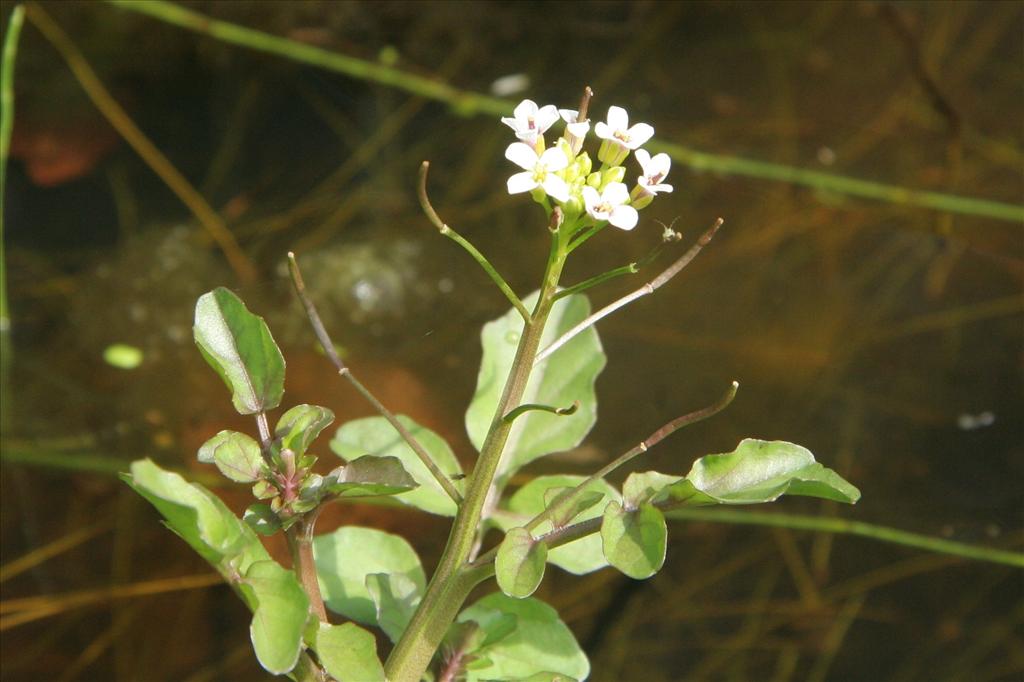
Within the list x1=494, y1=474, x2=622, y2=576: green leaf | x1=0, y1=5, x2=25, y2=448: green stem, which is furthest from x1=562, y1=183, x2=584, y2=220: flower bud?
x1=0, y1=5, x2=25, y2=448: green stem

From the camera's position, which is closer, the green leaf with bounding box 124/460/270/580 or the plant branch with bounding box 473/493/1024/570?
the green leaf with bounding box 124/460/270/580

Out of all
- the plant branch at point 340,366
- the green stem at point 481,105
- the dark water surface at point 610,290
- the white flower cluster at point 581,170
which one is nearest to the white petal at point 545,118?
the white flower cluster at point 581,170

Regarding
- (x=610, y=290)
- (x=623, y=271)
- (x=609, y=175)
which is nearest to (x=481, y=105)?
(x=610, y=290)

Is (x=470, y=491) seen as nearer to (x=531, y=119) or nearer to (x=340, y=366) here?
(x=340, y=366)

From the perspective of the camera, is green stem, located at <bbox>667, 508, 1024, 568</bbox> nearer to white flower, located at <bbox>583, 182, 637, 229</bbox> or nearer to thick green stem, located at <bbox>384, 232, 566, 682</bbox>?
thick green stem, located at <bbox>384, 232, 566, 682</bbox>

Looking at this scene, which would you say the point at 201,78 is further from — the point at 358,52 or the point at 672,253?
the point at 672,253

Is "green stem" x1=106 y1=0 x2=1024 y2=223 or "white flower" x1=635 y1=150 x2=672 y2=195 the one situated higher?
"green stem" x1=106 y1=0 x2=1024 y2=223

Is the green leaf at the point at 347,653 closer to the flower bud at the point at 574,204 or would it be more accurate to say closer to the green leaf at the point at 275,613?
the green leaf at the point at 275,613
